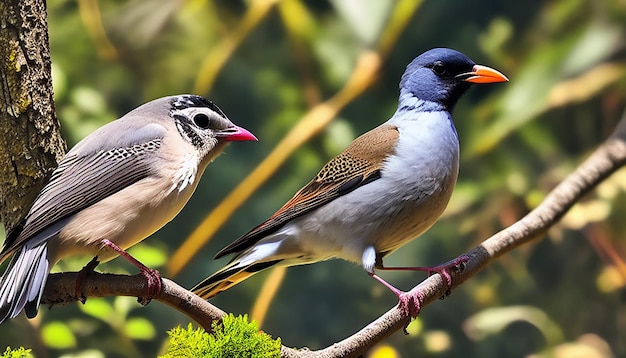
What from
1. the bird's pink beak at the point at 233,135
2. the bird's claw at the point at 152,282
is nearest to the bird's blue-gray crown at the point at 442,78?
the bird's pink beak at the point at 233,135

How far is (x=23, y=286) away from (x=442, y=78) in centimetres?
97

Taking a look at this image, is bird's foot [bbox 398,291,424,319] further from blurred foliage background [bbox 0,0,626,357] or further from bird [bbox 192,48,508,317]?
blurred foliage background [bbox 0,0,626,357]

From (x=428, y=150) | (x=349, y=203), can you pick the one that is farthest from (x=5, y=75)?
(x=428, y=150)

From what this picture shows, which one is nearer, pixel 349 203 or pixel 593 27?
pixel 349 203

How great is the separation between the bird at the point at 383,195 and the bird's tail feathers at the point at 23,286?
1.31 ft

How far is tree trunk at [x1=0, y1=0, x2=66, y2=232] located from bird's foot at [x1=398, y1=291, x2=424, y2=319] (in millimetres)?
739

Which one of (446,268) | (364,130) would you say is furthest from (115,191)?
(364,130)

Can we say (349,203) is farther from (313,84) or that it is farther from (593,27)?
(593,27)

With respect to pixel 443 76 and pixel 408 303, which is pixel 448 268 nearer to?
pixel 408 303

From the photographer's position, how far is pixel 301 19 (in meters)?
2.73

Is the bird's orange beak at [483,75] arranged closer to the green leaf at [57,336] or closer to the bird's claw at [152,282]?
the bird's claw at [152,282]

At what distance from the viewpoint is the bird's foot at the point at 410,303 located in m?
1.58

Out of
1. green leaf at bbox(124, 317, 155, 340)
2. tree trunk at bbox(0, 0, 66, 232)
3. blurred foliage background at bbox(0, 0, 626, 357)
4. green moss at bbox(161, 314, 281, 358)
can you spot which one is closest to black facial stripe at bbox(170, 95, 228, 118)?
tree trunk at bbox(0, 0, 66, 232)

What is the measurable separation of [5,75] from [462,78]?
0.94 metres
